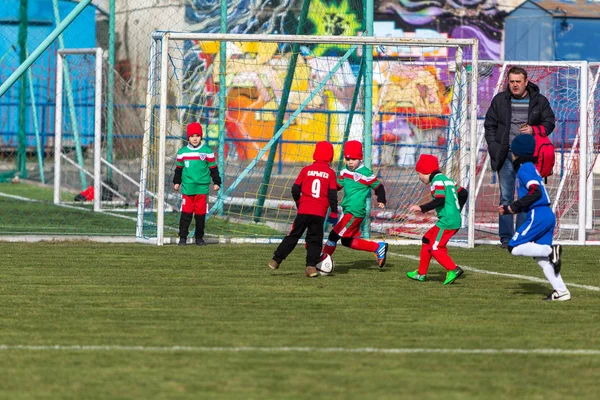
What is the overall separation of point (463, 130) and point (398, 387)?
881cm

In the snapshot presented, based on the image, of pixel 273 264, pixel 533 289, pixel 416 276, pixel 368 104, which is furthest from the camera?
pixel 368 104

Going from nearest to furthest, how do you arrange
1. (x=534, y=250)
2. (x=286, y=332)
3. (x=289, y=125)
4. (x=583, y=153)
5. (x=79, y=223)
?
(x=286, y=332), (x=534, y=250), (x=583, y=153), (x=79, y=223), (x=289, y=125)

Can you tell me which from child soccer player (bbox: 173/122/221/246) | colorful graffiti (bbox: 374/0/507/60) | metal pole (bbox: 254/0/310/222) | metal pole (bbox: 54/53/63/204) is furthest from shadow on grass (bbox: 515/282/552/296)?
colorful graffiti (bbox: 374/0/507/60)

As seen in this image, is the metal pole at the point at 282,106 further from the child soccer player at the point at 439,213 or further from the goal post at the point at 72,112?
the child soccer player at the point at 439,213

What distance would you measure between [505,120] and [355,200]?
2689 millimetres

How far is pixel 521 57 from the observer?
125ft

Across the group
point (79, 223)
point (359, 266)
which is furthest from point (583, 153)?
point (79, 223)

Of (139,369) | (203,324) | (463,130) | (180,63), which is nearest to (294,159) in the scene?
(180,63)

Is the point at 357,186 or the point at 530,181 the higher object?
the point at 530,181

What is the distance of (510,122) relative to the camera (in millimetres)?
13070

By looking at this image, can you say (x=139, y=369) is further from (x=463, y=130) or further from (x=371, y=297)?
(x=463, y=130)

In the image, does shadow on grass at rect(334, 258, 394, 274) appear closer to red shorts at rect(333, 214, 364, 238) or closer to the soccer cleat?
red shorts at rect(333, 214, 364, 238)

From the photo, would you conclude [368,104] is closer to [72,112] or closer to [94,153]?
[94,153]

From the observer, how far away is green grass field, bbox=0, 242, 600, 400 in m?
5.85
